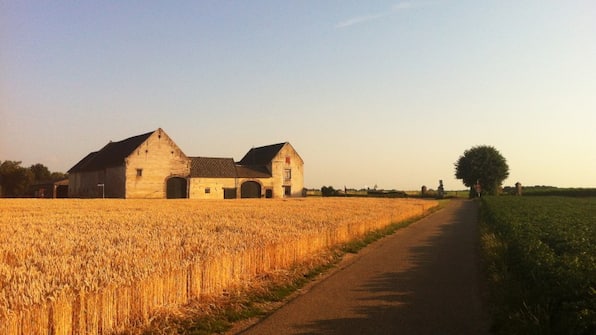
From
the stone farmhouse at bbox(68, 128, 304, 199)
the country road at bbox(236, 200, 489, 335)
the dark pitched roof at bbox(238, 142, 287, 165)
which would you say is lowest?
the country road at bbox(236, 200, 489, 335)

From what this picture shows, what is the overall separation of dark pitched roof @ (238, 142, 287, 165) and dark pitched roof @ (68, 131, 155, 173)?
20322 millimetres

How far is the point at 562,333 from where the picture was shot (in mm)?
6512

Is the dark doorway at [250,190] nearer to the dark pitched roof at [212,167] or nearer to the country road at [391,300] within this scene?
A: the dark pitched roof at [212,167]

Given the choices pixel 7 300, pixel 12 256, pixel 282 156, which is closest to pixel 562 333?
pixel 7 300

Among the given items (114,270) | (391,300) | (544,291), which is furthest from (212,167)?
(544,291)

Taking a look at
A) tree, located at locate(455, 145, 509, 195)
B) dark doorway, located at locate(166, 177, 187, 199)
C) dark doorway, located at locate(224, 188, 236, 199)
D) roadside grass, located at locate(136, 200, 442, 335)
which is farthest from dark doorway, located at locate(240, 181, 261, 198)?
roadside grass, located at locate(136, 200, 442, 335)

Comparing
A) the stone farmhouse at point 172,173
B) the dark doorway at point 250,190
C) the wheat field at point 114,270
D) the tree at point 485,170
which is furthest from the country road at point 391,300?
the tree at point 485,170

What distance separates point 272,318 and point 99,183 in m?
60.1

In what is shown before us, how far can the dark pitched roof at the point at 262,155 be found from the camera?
7524 cm

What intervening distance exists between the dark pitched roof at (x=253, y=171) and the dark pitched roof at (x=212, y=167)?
3.90 ft

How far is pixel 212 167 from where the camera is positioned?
67.8 m

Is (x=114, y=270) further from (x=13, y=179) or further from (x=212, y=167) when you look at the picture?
(x=13, y=179)

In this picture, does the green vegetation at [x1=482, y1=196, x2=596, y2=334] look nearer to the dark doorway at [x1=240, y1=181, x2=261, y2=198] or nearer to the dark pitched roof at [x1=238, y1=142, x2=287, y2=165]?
the dark doorway at [x1=240, y1=181, x2=261, y2=198]

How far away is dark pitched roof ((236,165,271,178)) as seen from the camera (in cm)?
7019
